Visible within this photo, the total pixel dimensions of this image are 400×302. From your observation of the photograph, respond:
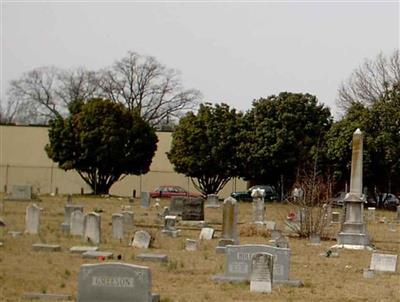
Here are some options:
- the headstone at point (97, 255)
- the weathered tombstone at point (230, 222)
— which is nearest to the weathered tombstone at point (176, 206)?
the weathered tombstone at point (230, 222)

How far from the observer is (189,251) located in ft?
62.0

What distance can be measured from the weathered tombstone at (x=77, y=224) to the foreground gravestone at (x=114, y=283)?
35.3 ft

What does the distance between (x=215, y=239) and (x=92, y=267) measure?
12.0m

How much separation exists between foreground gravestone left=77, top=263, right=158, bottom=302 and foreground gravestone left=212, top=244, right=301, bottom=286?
342cm

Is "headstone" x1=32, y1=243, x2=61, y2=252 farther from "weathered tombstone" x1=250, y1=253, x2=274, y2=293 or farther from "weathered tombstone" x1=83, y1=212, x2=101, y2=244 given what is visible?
"weathered tombstone" x1=250, y1=253, x2=274, y2=293

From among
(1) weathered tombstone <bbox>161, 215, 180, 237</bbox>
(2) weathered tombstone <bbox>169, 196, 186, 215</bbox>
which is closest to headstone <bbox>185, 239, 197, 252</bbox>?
(1) weathered tombstone <bbox>161, 215, 180, 237</bbox>

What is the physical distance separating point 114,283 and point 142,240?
8.92m

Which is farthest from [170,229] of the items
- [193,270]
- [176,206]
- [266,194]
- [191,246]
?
[266,194]

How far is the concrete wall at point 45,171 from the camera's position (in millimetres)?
55394

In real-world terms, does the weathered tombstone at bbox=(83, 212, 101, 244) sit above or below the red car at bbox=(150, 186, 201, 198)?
below

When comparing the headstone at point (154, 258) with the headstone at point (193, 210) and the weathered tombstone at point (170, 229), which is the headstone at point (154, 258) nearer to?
the weathered tombstone at point (170, 229)

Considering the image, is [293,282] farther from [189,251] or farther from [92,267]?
[189,251]

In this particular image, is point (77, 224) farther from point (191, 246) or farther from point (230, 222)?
point (230, 222)

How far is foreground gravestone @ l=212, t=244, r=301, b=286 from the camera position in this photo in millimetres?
13516
